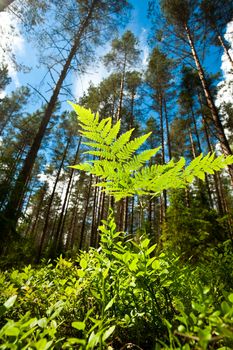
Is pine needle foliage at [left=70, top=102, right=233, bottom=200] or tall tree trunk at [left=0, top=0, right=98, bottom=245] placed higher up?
tall tree trunk at [left=0, top=0, right=98, bottom=245]

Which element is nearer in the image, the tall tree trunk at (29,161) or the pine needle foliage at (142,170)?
the pine needle foliage at (142,170)

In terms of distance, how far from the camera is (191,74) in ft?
54.0

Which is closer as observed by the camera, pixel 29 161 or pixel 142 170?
pixel 142 170

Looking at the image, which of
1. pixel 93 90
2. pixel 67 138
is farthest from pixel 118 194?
pixel 67 138

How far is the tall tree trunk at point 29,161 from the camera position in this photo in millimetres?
5707

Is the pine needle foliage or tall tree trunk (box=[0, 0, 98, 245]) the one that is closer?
the pine needle foliage

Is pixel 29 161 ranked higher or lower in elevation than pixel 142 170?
higher

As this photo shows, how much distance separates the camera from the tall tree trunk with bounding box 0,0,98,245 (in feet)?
18.7

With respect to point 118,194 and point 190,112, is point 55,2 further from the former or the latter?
point 190,112

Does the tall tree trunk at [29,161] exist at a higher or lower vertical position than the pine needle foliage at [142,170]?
higher

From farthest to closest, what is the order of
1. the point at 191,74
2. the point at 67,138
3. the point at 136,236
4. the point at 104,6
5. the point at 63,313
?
the point at 67,138 < the point at 191,74 < the point at 104,6 < the point at 136,236 < the point at 63,313

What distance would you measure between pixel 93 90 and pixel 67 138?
6687mm

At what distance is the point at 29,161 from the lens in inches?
262

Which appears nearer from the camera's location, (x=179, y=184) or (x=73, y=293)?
(x=73, y=293)
